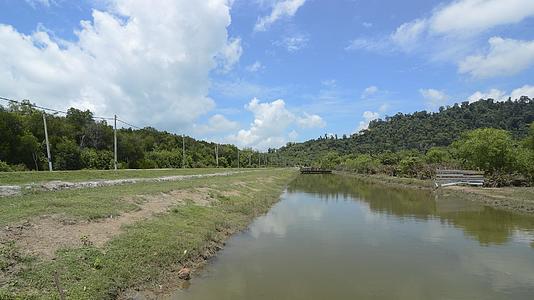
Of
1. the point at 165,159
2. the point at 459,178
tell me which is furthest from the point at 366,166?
the point at 459,178

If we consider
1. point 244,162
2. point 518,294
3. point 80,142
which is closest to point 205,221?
point 518,294

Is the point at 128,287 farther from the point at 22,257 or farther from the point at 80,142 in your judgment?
the point at 80,142

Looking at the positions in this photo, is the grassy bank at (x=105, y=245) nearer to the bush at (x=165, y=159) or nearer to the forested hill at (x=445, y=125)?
the bush at (x=165, y=159)

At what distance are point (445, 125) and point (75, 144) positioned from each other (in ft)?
437

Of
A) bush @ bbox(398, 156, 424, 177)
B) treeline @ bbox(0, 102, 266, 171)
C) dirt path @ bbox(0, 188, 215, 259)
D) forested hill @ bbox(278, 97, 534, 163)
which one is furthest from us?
forested hill @ bbox(278, 97, 534, 163)

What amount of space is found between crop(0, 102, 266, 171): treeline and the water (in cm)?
3275

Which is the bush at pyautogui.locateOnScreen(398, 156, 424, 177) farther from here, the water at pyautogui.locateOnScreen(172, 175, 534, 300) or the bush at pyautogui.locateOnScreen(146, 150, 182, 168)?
the bush at pyautogui.locateOnScreen(146, 150, 182, 168)

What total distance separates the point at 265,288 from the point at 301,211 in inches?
742

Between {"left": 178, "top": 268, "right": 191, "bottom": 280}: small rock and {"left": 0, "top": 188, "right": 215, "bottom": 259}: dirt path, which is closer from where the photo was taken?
{"left": 0, "top": 188, "right": 215, "bottom": 259}: dirt path

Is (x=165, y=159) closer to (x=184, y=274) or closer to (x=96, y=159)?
(x=96, y=159)

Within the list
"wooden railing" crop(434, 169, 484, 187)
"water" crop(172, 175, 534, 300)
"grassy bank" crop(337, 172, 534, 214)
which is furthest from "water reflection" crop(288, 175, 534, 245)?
"wooden railing" crop(434, 169, 484, 187)

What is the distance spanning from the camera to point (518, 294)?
10797mm

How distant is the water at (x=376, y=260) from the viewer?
36.3 feet

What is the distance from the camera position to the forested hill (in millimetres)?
129250
